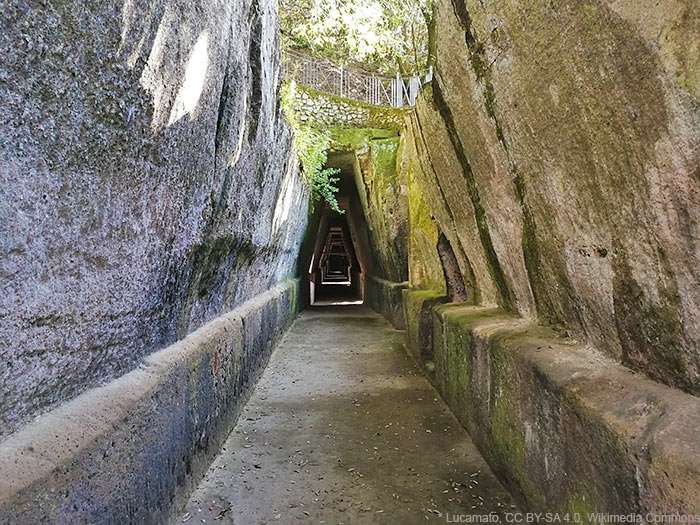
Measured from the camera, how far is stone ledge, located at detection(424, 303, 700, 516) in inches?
54.6

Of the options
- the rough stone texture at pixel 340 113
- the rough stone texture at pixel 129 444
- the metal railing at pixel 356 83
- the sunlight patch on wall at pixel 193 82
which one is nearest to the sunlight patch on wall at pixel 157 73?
the sunlight patch on wall at pixel 193 82

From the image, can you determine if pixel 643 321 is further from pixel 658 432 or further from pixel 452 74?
pixel 452 74

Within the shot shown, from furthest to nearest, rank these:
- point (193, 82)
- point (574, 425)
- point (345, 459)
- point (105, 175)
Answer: point (345, 459) < point (193, 82) < point (574, 425) < point (105, 175)

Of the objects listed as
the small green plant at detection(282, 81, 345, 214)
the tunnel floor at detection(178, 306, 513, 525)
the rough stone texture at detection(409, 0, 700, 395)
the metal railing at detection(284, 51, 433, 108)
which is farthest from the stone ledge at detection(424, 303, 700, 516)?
the metal railing at detection(284, 51, 433, 108)

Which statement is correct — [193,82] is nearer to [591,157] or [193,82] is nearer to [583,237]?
[591,157]

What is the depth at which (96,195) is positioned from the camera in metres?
1.50

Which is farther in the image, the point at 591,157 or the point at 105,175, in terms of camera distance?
the point at 591,157

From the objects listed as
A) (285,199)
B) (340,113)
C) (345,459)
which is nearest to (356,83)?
(340,113)

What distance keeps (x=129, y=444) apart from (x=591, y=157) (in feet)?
6.84

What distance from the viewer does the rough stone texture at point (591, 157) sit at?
148 cm

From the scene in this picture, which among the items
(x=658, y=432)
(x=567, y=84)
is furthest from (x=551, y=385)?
(x=567, y=84)

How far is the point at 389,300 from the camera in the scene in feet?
32.6

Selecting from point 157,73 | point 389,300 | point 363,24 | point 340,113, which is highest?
point 363,24

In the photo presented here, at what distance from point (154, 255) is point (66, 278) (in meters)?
0.64
